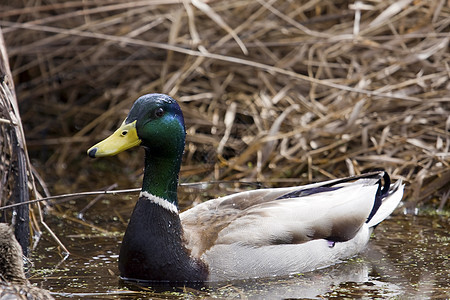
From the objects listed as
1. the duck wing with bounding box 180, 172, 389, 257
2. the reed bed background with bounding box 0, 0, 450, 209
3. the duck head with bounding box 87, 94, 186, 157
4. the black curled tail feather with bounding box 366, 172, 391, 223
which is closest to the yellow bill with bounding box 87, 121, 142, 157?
the duck head with bounding box 87, 94, 186, 157

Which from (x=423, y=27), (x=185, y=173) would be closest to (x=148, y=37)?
(x=185, y=173)

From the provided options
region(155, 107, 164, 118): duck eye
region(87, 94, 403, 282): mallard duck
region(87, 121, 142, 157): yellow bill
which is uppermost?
region(155, 107, 164, 118): duck eye

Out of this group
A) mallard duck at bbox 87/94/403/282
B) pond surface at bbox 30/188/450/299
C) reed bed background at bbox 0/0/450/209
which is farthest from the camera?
reed bed background at bbox 0/0/450/209

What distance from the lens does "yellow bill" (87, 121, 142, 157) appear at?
15.7 ft

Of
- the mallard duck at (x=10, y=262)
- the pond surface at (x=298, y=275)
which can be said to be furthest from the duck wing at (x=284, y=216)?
the mallard duck at (x=10, y=262)

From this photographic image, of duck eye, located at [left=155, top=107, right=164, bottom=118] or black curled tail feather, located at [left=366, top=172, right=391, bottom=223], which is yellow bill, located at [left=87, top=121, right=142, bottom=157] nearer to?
duck eye, located at [left=155, top=107, right=164, bottom=118]

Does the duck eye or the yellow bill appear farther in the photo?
the duck eye

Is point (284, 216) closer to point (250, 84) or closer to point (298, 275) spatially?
point (298, 275)

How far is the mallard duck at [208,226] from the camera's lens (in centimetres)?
492

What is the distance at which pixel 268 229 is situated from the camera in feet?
16.8

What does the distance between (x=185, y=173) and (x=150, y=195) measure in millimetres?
2557

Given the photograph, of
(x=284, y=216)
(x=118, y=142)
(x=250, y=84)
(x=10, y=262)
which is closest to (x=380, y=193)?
(x=284, y=216)

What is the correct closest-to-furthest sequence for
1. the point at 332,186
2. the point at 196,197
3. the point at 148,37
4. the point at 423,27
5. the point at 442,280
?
the point at 442,280 → the point at 332,186 → the point at 196,197 → the point at 423,27 → the point at 148,37

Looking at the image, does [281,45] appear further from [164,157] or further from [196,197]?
[164,157]
